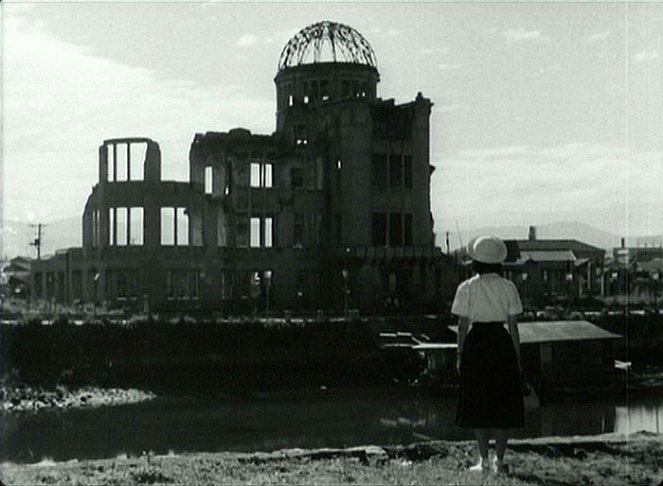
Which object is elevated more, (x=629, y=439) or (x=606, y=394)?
(x=629, y=439)

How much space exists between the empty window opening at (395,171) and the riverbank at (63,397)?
70.5 feet

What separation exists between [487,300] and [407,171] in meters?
42.7

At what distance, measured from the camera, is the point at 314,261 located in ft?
156

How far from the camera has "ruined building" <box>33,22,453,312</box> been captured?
4178 centimetres

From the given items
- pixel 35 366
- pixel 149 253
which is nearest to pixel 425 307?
pixel 149 253

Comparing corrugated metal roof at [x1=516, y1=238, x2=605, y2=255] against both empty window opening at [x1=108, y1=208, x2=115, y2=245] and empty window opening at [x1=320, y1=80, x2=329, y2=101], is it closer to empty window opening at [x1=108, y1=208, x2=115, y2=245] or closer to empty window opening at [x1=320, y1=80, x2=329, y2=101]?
empty window opening at [x1=320, y1=80, x2=329, y2=101]

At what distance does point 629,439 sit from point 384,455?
298 centimetres

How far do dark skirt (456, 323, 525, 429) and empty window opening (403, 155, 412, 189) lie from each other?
42.3 meters

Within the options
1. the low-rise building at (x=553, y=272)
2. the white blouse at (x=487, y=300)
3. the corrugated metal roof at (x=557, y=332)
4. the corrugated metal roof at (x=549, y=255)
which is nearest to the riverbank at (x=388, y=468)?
the white blouse at (x=487, y=300)

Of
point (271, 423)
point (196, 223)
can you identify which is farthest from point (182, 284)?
point (271, 423)

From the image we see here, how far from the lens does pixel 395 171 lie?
50.2m

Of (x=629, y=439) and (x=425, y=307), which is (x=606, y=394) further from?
(x=629, y=439)

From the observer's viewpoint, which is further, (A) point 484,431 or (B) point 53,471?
(B) point 53,471

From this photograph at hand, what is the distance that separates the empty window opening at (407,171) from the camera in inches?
1977
